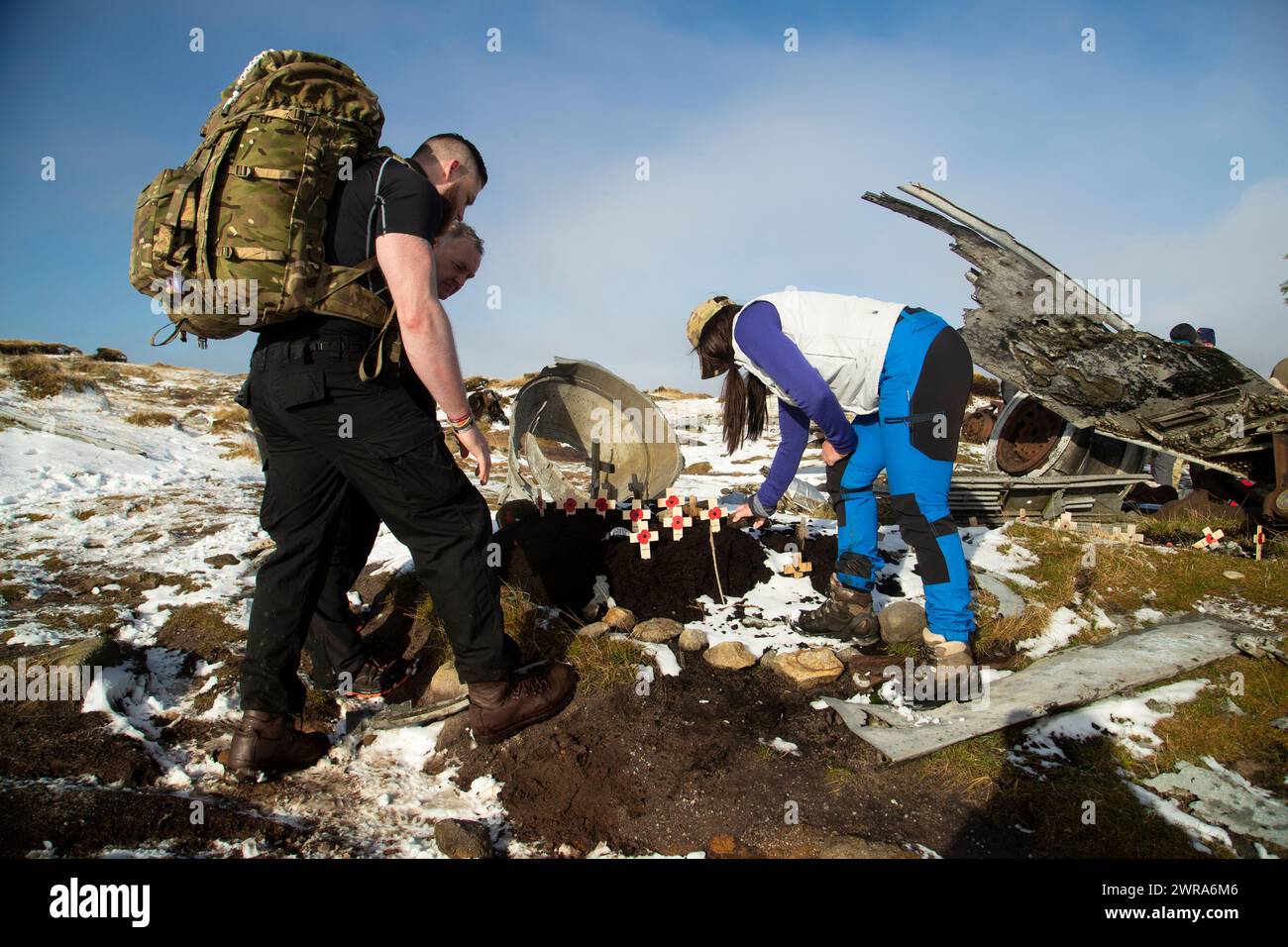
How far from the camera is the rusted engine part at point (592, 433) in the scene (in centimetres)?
487

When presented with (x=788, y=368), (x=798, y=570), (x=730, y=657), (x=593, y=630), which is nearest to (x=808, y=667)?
(x=730, y=657)

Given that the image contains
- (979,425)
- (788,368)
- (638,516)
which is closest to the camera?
→ (788,368)

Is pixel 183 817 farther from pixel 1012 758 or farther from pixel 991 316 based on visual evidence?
pixel 991 316

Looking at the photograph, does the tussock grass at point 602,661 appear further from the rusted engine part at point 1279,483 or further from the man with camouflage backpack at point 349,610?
the rusted engine part at point 1279,483

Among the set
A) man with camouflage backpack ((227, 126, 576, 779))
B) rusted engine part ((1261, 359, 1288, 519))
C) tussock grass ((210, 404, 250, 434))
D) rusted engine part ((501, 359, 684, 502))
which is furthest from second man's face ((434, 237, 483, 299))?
tussock grass ((210, 404, 250, 434))

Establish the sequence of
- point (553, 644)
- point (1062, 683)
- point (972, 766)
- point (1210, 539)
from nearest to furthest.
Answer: point (972, 766) → point (1062, 683) → point (553, 644) → point (1210, 539)

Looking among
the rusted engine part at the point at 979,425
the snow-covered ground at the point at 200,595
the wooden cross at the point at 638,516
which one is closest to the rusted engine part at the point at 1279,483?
the snow-covered ground at the point at 200,595

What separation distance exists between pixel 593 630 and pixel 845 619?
4.74ft

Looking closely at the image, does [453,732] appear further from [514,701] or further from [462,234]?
[462,234]

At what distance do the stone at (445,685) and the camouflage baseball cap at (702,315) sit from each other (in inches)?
84.3

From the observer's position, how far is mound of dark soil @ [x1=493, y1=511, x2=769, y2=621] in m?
4.14

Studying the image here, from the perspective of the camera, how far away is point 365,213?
2330 millimetres

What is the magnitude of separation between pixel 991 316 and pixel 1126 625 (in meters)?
3.68
